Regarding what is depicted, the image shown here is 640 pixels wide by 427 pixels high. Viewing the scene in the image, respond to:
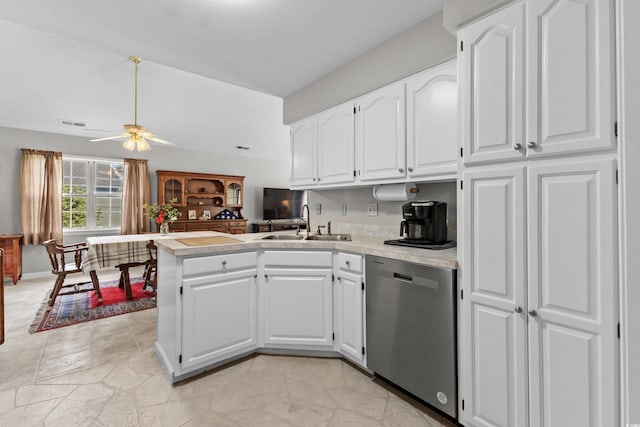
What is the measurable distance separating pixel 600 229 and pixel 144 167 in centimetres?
663

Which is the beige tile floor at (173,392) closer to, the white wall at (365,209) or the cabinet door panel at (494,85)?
the white wall at (365,209)

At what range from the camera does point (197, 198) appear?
22.0 ft

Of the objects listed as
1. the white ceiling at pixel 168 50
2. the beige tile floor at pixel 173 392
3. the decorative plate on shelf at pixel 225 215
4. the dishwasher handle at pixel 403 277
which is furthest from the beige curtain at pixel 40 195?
the dishwasher handle at pixel 403 277

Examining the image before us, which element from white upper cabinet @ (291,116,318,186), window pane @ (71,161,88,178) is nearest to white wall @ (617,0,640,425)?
white upper cabinet @ (291,116,318,186)

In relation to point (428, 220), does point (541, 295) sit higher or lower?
lower

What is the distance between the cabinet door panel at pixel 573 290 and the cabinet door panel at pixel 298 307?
53.5 inches

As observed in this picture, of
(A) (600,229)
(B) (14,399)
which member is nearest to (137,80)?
(B) (14,399)

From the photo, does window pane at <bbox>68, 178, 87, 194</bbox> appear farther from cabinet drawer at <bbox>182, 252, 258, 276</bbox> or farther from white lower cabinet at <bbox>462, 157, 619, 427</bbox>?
white lower cabinet at <bbox>462, 157, 619, 427</bbox>

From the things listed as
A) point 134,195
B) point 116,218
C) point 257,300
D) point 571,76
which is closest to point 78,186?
point 116,218

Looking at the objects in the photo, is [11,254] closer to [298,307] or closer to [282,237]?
[282,237]

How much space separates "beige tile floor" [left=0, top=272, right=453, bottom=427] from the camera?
1.71 meters

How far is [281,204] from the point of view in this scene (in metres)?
7.82

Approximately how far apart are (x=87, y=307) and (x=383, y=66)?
14.0ft

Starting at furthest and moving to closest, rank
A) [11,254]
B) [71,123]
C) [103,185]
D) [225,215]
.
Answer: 1. [225,215]
2. [103,185]
3. [71,123]
4. [11,254]
